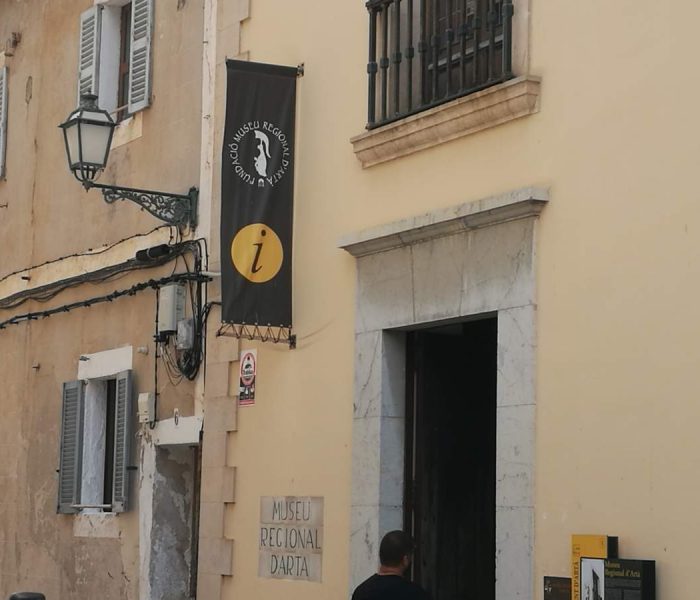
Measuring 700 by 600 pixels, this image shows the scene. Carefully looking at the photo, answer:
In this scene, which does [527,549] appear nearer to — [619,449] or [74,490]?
[619,449]

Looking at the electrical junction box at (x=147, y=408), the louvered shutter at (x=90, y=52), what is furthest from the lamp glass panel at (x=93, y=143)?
the louvered shutter at (x=90, y=52)

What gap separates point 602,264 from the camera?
859 centimetres

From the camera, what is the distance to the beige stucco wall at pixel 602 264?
26.5 feet

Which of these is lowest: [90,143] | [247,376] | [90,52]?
[247,376]

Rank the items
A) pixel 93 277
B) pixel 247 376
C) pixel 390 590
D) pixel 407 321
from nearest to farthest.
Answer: pixel 390 590 → pixel 407 321 → pixel 247 376 → pixel 93 277

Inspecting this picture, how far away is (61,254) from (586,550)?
306 inches

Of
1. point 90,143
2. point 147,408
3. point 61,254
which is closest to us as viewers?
point 90,143

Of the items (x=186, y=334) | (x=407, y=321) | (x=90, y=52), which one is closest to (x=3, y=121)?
(x=90, y=52)

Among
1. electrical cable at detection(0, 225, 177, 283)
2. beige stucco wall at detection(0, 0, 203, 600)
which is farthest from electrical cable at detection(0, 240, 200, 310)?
electrical cable at detection(0, 225, 177, 283)

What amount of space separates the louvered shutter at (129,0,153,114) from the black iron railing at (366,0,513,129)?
11.8 feet

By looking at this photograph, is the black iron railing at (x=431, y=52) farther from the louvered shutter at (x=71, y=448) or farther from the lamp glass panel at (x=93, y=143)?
the louvered shutter at (x=71, y=448)

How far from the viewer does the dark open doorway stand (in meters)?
10.4

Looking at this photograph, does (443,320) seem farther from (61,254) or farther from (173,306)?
(61,254)

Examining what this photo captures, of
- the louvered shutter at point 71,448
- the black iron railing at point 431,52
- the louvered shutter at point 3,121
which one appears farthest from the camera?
the louvered shutter at point 3,121
